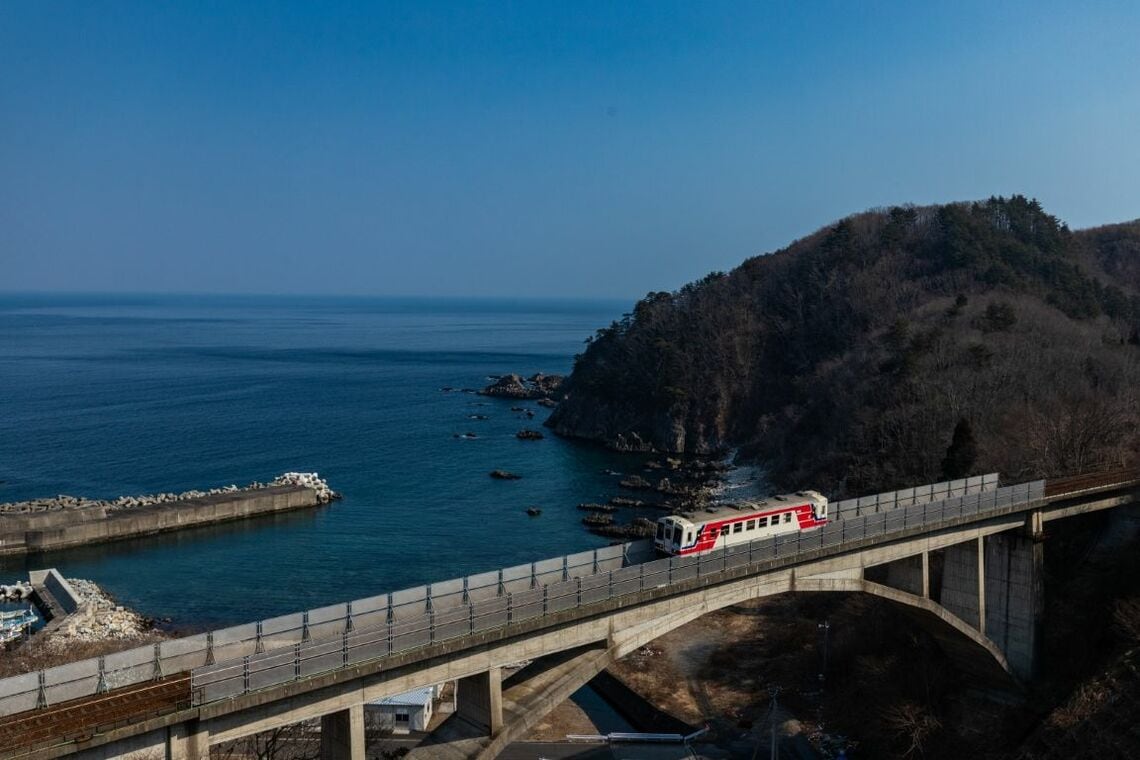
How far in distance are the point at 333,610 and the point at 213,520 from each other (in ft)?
177

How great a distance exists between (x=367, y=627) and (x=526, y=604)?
13.0ft

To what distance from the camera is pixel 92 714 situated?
16250 millimetres

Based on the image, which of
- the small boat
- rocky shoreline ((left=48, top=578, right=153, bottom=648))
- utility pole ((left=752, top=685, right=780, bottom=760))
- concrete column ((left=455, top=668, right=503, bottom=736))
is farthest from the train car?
the small boat

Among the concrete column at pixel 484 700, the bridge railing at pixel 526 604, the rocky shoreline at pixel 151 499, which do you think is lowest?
the rocky shoreline at pixel 151 499

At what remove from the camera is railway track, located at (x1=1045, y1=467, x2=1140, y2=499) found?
36.5 meters

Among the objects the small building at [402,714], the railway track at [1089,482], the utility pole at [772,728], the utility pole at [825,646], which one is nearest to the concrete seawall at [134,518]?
the small building at [402,714]

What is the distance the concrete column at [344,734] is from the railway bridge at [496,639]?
47 mm

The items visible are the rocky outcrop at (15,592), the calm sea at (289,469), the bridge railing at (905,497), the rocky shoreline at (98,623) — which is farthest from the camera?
the calm sea at (289,469)

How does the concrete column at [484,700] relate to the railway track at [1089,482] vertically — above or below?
below

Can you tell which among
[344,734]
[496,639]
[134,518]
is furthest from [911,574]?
[134,518]

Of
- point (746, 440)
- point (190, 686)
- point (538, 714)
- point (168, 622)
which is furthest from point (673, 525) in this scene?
point (746, 440)

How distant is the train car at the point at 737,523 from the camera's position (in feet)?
89.8

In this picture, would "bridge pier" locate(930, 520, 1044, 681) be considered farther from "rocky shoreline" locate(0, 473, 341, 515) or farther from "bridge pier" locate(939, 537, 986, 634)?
"rocky shoreline" locate(0, 473, 341, 515)

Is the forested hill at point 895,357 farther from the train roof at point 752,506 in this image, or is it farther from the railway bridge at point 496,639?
the train roof at point 752,506
